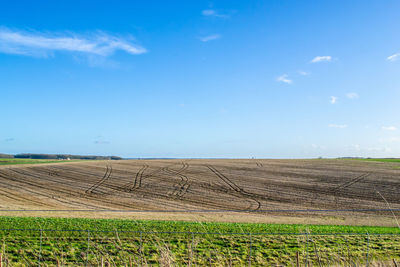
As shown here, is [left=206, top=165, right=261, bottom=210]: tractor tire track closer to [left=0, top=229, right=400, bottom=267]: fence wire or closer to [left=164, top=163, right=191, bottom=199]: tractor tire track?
[left=164, top=163, right=191, bottom=199]: tractor tire track

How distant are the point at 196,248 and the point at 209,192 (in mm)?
14915

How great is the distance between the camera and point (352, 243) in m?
11.8

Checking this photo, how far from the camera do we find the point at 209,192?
25.7m

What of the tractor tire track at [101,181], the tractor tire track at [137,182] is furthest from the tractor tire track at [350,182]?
the tractor tire track at [101,181]

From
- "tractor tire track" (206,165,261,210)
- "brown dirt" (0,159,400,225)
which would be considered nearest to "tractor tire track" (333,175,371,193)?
"brown dirt" (0,159,400,225)

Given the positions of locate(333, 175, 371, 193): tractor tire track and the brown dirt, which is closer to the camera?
the brown dirt

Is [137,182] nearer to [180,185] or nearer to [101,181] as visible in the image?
[101,181]

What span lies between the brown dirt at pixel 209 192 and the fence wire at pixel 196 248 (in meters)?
5.68

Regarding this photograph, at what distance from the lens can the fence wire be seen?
9.64 m

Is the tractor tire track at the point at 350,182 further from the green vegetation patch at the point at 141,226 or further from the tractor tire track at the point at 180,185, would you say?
the green vegetation patch at the point at 141,226

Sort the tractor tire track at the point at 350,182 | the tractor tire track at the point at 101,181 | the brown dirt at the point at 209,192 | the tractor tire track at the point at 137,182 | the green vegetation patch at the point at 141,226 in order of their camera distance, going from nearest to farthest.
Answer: the green vegetation patch at the point at 141,226
the brown dirt at the point at 209,192
the tractor tire track at the point at 350,182
the tractor tire track at the point at 101,181
the tractor tire track at the point at 137,182

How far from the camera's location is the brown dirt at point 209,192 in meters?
19.6

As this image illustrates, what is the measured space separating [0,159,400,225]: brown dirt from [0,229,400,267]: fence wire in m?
5.68

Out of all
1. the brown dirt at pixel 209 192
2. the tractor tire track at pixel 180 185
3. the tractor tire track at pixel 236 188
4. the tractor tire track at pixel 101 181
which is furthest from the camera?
the tractor tire track at pixel 101 181
